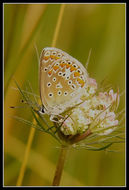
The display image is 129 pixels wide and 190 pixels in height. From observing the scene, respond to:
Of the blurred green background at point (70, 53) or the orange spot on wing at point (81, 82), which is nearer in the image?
the orange spot on wing at point (81, 82)

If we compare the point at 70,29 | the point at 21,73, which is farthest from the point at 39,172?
the point at 70,29

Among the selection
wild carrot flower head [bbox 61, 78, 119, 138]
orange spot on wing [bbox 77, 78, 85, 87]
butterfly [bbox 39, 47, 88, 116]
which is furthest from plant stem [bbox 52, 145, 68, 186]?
orange spot on wing [bbox 77, 78, 85, 87]

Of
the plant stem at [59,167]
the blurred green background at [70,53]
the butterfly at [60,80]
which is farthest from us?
the blurred green background at [70,53]

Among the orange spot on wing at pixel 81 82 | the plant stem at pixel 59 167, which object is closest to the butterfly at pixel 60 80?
the orange spot on wing at pixel 81 82

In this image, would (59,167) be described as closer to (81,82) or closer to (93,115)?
(93,115)

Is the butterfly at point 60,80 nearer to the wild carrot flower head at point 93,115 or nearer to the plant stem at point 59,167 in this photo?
the wild carrot flower head at point 93,115

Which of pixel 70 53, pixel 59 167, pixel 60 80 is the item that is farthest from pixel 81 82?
pixel 70 53

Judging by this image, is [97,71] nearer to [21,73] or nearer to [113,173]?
[21,73]
